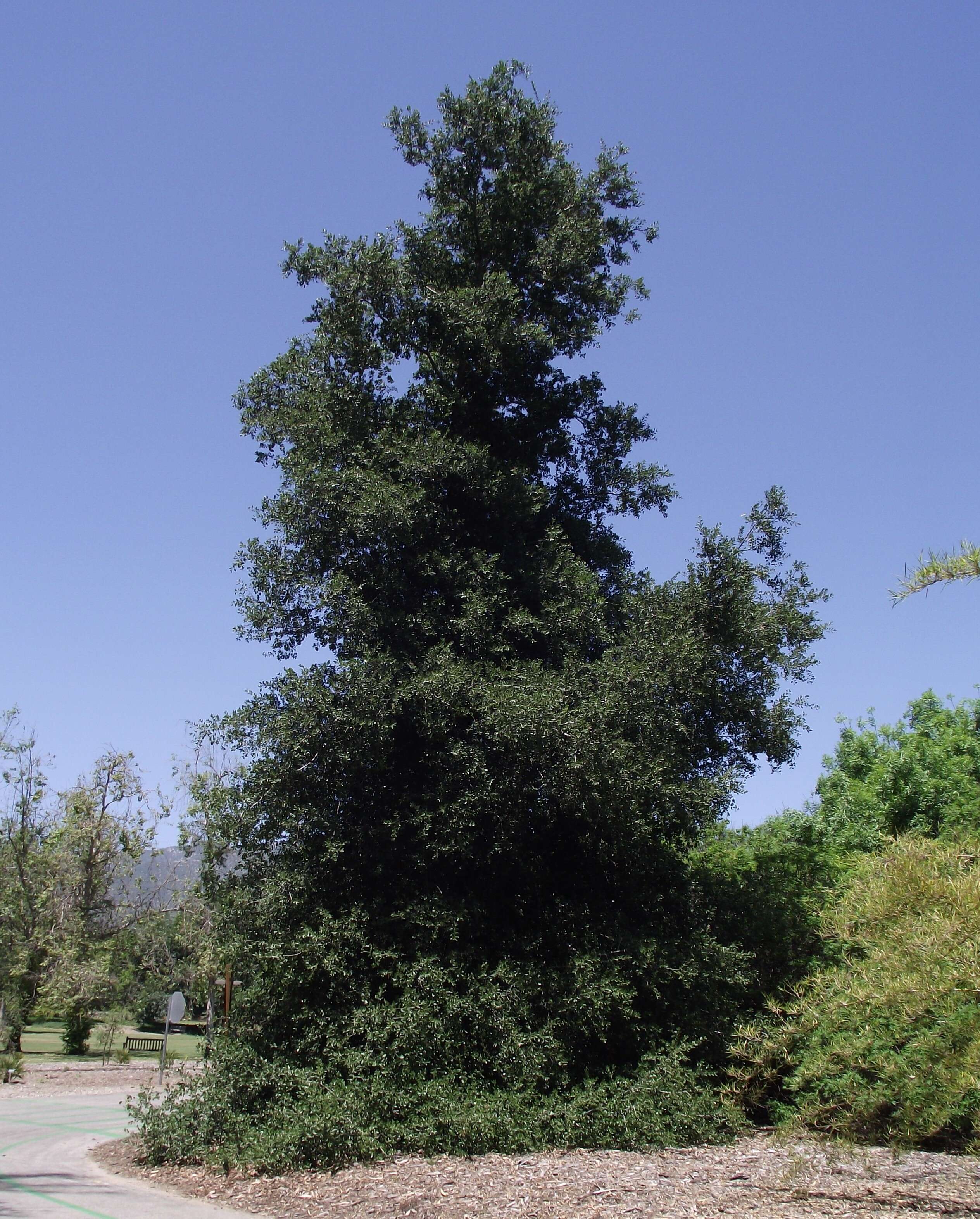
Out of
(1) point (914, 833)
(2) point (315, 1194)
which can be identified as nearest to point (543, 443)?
(1) point (914, 833)

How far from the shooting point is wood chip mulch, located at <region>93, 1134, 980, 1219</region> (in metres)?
7.16

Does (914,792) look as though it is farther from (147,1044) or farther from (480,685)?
(147,1044)

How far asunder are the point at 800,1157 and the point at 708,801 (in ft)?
15.4

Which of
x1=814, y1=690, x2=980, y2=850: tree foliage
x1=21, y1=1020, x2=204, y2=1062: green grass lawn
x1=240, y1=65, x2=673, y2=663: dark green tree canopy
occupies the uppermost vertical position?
x1=240, y1=65, x2=673, y2=663: dark green tree canopy

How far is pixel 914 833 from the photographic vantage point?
9.60 metres

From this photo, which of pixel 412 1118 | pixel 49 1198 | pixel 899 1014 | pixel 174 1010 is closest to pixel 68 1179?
pixel 49 1198

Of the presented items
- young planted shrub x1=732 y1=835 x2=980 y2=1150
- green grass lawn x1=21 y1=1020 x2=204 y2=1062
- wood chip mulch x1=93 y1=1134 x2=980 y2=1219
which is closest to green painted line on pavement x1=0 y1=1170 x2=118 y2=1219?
wood chip mulch x1=93 y1=1134 x2=980 y2=1219

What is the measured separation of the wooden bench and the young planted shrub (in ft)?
99.7

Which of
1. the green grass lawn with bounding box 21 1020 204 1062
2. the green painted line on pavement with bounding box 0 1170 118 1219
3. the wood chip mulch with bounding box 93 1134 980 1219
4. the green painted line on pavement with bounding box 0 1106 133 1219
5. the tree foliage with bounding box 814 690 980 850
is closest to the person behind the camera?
the wood chip mulch with bounding box 93 1134 980 1219

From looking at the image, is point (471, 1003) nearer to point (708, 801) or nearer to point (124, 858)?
point (708, 801)

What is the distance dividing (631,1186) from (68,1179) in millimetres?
6544

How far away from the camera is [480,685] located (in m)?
11.5

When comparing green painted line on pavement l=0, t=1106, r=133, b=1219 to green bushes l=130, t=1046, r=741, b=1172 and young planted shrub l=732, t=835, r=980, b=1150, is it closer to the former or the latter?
green bushes l=130, t=1046, r=741, b=1172

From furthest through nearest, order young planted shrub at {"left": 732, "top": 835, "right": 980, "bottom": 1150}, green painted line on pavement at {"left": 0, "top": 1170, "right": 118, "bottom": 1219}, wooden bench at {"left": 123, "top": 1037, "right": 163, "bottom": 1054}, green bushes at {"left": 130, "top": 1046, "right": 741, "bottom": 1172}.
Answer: wooden bench at {"left": 123, "top": 1037, "right": 163, "bottom": 1054} < green bushes at {"left": 130, "top": 1046, "right": 741, "bottom": 1172} < green painted line on pavement at {"left": 0, "top": 1170, "right": 118, "bottom": 1219} < young planted shrub at {"left": 732, "top": 835, "right": 980, "bottom": 1150}
